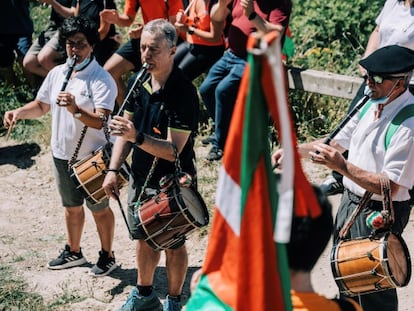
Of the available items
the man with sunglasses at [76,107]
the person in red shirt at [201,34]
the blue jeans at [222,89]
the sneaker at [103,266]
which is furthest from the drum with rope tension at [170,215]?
the person in red shirt at [201,34]

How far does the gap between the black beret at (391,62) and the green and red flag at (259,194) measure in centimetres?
168

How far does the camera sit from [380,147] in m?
4.62

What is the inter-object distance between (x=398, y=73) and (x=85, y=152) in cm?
240

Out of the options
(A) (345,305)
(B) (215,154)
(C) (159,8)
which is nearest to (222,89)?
(B) (215,154)

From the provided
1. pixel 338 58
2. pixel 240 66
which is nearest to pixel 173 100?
pixel 240 66

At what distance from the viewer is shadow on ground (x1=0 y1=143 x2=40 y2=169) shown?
8.73 m

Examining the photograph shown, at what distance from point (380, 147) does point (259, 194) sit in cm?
179

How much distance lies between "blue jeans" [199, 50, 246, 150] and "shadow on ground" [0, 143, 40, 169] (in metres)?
1.99

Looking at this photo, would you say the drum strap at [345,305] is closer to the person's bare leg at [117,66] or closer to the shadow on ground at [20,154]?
the person's bare leg at [117,66]

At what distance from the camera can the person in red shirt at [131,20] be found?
800 cm

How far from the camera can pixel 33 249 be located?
697 cm

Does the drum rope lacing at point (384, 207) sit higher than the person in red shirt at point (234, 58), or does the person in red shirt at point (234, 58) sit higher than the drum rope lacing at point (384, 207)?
the drum rope lacing at point (384, 207)

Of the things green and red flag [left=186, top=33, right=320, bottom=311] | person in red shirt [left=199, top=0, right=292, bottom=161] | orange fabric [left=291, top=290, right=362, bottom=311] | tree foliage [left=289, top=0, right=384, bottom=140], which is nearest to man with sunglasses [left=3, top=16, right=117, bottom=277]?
person in red shirt [left=199, top=0, right=292, bottom=161]

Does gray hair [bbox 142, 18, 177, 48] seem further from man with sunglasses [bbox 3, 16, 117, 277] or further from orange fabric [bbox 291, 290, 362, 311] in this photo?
orange fabric [bbox 291, 290, 362, 311]
